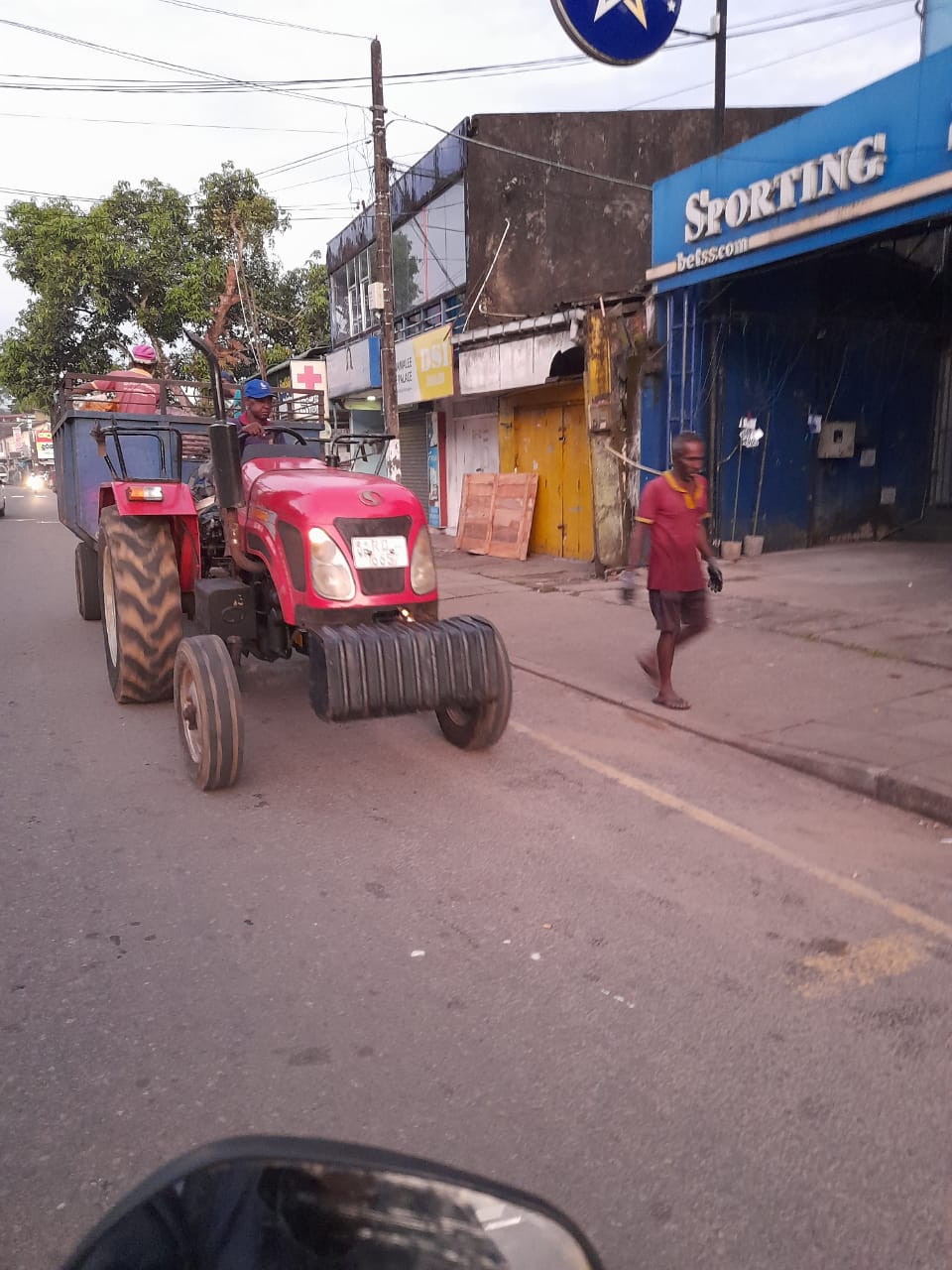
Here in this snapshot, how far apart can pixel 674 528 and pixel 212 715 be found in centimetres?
327

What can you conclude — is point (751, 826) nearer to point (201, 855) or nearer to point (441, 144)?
point (201, 855)

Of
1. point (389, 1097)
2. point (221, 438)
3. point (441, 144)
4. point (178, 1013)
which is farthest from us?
point (441, 144)

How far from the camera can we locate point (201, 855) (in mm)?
4203

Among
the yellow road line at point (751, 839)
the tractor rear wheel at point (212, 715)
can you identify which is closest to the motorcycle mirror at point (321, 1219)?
the yellow road line at point (751, 839)

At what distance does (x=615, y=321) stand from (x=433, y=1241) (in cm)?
1218

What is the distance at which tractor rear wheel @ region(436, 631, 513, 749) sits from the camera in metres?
5.11

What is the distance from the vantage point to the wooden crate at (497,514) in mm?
15047

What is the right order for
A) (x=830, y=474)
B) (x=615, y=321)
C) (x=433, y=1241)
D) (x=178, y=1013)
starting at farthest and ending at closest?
(x=830, y=474) < (x=615, y=321) < (x=178, y=1013) < (x=433, y=1241)

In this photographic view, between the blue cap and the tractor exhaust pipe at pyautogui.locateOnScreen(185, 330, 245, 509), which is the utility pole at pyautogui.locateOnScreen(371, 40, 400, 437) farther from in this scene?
the tractor exhaust pipe at pyautogui.locateOnScreen(185, 330, 245, 509)

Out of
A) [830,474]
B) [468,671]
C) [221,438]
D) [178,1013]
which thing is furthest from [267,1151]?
[830,474]

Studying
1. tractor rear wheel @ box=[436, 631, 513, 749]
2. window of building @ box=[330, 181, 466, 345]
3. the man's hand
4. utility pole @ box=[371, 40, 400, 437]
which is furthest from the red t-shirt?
window of building @ box=[330, 181, 466, 345]

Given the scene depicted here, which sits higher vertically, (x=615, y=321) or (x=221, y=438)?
(x=615, y=321)

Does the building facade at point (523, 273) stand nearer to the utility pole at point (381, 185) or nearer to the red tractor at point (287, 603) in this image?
the utility pole at point (381, 185)

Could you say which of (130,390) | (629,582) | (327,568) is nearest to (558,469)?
(130,390)
